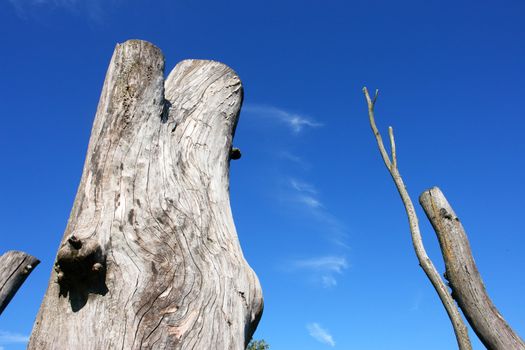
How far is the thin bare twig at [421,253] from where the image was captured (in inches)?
161

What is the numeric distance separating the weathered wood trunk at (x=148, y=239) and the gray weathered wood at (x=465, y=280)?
6.86 ft

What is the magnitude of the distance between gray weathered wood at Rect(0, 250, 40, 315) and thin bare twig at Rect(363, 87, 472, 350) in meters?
3.73

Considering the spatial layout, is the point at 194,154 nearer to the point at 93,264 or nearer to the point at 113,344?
the point at 93,264

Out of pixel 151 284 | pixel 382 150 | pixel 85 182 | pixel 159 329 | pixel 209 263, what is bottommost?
pixel 159 329

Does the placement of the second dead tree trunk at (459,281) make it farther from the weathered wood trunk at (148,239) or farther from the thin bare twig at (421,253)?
the weathered wood trunk at (148,239)

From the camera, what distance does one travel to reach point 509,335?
153 inches

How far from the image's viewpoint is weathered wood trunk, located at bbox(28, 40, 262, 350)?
228cm

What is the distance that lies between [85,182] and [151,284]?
76 centimetres

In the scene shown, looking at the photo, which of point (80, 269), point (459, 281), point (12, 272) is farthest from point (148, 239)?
point (12, 272)

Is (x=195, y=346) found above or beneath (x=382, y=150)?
beneath

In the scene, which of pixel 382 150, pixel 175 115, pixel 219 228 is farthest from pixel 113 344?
pixel 382 150

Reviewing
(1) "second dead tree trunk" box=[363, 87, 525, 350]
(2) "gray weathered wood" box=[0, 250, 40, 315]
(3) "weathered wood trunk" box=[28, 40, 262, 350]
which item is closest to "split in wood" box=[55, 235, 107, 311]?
(3) "weathered wood trunk" box=[28, 40, 262, 350]

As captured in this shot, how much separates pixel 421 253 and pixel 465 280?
0.48 metres

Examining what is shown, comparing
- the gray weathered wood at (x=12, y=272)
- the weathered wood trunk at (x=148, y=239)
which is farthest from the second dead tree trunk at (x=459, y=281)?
the gray weathered wood at (x=12, y=272)
